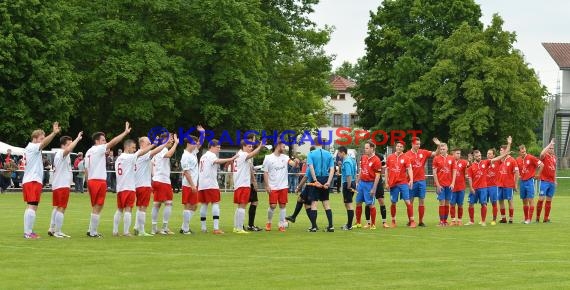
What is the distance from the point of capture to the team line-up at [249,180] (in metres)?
21.6

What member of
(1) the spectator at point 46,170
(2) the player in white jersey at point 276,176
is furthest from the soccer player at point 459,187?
(1) the spectator at point 46,170

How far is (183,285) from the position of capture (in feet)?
45.1

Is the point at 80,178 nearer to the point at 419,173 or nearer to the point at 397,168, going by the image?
the point at 419,173

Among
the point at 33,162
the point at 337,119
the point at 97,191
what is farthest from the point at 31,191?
the point at 337,119

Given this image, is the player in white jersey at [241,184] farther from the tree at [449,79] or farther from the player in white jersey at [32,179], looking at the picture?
the tree at [449,79]

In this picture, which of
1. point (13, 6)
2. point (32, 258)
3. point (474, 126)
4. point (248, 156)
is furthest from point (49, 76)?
point (32, 258)

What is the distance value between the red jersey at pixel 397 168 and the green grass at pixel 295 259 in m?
1.46

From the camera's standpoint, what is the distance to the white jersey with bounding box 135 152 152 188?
2248cm

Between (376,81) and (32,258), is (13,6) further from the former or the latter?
(32,258)

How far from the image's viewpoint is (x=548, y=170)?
29.1 m

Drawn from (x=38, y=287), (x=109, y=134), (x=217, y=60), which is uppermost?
(x=217, y=60)

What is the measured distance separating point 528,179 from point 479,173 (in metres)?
1.66

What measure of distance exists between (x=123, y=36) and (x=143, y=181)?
37.1m

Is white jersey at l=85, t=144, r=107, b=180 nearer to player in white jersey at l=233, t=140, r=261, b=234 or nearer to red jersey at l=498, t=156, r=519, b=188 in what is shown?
player in white jersey at l=233, t=140, r=261, b=234
